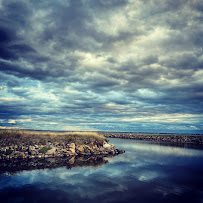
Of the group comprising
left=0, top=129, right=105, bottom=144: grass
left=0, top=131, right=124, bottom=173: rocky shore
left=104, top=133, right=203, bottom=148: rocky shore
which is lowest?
left=104, top=133, right=203, bottom=148: rocky shore

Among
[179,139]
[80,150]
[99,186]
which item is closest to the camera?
[99,186]

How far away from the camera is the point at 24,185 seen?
12.5 meters

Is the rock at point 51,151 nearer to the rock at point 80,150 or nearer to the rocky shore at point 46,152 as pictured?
the rocky shore at point 46,152

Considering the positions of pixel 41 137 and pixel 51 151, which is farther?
pixel 41 137

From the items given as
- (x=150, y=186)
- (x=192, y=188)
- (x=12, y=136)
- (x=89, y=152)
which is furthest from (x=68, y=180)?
(x=12, y=136)

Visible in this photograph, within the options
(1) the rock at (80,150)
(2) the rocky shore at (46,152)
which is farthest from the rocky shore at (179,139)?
(1) the rock at (80,150)

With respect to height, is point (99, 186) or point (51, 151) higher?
point (51, 151)

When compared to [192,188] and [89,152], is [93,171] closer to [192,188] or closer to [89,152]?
[192,188]

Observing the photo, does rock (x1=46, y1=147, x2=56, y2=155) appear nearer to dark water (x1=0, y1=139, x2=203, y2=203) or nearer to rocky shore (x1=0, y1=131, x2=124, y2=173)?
rocky shore (x1=0, y1=131, x2=124, y2=173)

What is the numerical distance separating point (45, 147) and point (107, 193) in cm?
1690

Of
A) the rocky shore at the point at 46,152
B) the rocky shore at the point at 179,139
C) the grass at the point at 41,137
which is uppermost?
the grass at the point at 41,137

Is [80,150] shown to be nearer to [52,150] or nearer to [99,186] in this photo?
[52,150]

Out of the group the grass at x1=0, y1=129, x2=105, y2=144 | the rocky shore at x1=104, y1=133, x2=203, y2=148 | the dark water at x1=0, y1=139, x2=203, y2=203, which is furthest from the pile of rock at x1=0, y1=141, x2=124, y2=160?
the rocky shore at x1=104, y1=133, x2=203, y2=148

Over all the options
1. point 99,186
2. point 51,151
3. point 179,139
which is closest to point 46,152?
point 51,151
